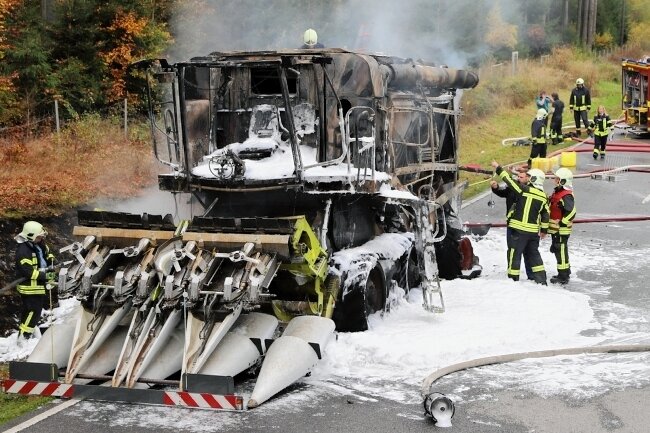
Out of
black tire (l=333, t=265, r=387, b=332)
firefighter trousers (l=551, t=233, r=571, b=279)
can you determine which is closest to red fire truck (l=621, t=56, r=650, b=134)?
firefighter trousers (l=551, t=233, r=571, b=279)

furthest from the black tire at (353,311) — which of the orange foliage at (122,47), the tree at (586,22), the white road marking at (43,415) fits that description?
the tree at (586,22)

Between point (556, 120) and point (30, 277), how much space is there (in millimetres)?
18544

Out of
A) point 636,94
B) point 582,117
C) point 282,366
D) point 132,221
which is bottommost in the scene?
point 282,366

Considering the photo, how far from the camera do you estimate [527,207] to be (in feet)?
40.2

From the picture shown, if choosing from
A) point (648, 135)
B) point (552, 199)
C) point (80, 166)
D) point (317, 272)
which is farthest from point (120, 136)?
point (648, 135)

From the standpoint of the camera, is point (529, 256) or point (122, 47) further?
point (122, 47)

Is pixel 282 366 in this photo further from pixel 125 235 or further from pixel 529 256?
pixel 529 256

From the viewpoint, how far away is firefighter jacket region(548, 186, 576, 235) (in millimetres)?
12617

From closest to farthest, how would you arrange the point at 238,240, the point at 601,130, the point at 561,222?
the point at 238,240, the point at 561,222, the point at 601,130

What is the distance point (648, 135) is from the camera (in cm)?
2838

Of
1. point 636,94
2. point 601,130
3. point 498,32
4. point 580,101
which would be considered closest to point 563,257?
point 601,130

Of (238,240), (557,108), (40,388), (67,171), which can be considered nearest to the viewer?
(40,388)

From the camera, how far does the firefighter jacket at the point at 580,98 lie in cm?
2613

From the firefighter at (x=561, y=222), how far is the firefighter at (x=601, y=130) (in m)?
10.1
